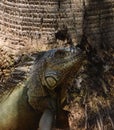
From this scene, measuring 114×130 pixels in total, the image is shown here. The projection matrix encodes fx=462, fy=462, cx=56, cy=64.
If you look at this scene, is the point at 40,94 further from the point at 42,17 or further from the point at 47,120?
the point at 42,17

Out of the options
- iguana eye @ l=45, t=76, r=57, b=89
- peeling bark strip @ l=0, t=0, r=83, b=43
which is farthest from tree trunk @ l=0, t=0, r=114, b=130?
iguana eye @ l=45, t=76, r=57, b=89

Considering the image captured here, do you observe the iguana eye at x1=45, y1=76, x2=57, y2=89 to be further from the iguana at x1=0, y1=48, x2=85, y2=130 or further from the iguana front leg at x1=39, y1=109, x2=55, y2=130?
the iguana front leg at x1=39, y1=109, x2=55, y2=130

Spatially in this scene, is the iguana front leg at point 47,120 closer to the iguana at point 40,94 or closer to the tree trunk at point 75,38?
the iguana at point 40,94

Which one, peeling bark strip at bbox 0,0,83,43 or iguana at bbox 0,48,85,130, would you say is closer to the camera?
iguana at bbox 0,48,85,130

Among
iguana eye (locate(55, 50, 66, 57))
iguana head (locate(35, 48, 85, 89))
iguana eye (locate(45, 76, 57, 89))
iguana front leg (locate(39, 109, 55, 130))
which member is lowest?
iguana front leg (locate(39, 109, 55, 130))

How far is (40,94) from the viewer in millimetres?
3361

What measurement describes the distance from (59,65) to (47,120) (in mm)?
403

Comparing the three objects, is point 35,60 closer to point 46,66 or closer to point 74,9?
point 46,66

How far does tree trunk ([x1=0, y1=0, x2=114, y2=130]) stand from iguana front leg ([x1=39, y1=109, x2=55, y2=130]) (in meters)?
2.14

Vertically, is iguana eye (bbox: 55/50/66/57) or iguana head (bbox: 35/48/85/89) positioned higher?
iguana eye (bbox: 55/50/66/57)

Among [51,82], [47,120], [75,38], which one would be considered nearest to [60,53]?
[51,82]

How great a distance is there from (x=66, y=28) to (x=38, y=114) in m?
2.50

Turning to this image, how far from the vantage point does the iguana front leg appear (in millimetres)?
3271

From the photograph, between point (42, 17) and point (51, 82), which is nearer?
point (51, 82)
